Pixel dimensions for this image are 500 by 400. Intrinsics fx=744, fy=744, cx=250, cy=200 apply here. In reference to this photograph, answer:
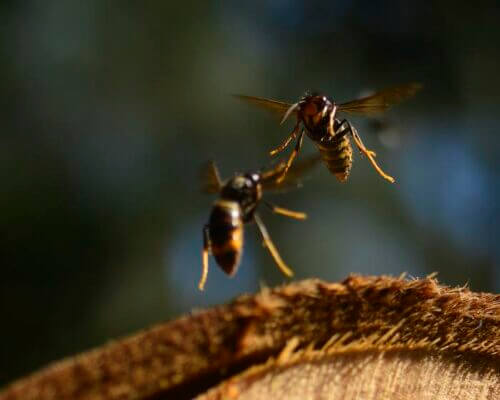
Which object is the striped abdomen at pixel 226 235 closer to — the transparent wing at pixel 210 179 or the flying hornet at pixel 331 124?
the flying hornet at pixel 331 124

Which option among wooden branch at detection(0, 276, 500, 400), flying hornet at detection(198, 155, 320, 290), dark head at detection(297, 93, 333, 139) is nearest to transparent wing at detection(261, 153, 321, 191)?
flying hornet at detection(198, 155, 320, 290)

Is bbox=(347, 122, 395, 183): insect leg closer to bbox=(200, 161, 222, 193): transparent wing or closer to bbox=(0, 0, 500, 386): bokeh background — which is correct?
bbox=(200, 161, 222, 193): transparent wing

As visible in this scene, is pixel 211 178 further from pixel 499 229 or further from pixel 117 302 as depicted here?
pixel 499 229

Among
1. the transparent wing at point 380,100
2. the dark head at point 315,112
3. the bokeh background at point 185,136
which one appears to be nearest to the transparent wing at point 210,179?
the dark head at point 315,112

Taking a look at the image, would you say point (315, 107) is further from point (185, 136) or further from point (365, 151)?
point (185, 136)

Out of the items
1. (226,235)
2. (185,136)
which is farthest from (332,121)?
(185,136)

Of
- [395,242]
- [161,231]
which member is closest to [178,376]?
[161,231]
